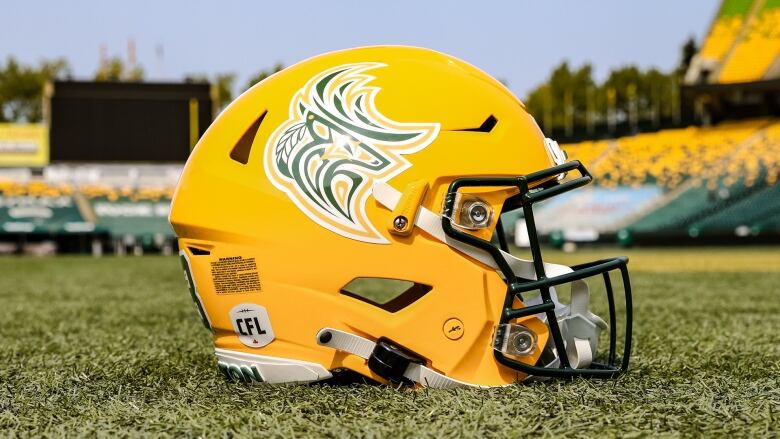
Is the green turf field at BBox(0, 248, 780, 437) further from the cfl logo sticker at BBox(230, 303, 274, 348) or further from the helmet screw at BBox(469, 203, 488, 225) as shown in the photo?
the helmet screw at BBox(469, 203, 488, 225)

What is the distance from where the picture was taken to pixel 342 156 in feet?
5.84

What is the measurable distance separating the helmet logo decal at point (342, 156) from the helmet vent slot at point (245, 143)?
8 cm

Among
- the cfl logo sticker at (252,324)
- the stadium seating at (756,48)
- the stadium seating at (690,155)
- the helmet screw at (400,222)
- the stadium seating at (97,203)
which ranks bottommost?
the stadium seating at (97,203)


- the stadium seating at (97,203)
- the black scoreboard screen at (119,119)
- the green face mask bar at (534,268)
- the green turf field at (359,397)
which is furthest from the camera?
the stadium seating at (97,203)

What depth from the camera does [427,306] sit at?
5.88ft

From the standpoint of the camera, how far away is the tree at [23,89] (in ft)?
113

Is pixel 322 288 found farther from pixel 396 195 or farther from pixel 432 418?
pixel 432 418

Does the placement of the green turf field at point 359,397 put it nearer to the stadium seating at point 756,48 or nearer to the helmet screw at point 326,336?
the helmet screw at point 326,336

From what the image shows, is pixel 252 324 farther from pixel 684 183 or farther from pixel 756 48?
pixel 756 48

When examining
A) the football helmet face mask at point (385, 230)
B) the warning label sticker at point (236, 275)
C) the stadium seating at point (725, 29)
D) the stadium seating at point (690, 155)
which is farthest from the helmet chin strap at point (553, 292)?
the stadium seating at point (725, 29)

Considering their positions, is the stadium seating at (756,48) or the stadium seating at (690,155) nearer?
the stadium seating at (690,155)

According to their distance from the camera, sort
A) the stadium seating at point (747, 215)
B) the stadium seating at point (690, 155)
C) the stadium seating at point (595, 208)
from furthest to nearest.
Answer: the stadium seating at point (595, 208), the stadium seating at point (690, 155), the stadium seating at point (747, 215)

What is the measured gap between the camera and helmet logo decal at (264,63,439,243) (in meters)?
1.77

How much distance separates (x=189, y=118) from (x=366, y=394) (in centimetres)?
1887
